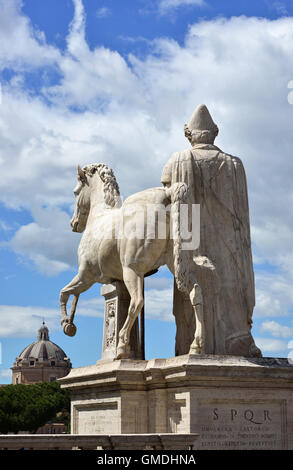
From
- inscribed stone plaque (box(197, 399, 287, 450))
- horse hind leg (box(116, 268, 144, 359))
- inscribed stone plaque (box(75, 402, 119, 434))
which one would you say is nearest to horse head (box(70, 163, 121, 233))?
horse hind leg (box(116, 268, 144, 359))

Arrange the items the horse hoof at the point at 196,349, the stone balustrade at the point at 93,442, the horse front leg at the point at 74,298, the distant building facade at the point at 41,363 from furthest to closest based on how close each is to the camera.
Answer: the distant building facade at the point at 41,363, the horse front leg at the point at 74,298, the horse hoof at the point at 196,349, the stone balustrade at the point at 93,442

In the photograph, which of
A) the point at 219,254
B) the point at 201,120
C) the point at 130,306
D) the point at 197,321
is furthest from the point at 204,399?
the point at 201,120

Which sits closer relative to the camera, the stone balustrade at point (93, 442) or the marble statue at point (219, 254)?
the stone balustrade at point (93, 442)

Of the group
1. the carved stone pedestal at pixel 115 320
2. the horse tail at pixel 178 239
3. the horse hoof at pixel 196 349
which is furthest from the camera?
the carved stone pedestal at pixel 115 320

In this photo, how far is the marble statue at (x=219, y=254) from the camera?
13.4m

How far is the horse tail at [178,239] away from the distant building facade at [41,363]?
10934cm

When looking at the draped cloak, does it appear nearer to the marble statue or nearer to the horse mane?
the marble statue

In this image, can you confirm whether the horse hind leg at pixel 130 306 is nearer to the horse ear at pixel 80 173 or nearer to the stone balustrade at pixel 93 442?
the stone balustrade at pixel 93 442

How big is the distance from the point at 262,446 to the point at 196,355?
77.7 inches

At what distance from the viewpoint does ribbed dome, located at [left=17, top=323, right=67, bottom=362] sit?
425 feet

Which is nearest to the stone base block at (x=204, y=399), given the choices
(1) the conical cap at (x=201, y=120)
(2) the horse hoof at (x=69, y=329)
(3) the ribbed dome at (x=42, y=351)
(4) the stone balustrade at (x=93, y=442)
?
(4) the stone balustrade at (x=93, y=442)

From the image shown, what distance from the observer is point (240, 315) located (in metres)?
13.6

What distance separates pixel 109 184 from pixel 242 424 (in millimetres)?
5349
